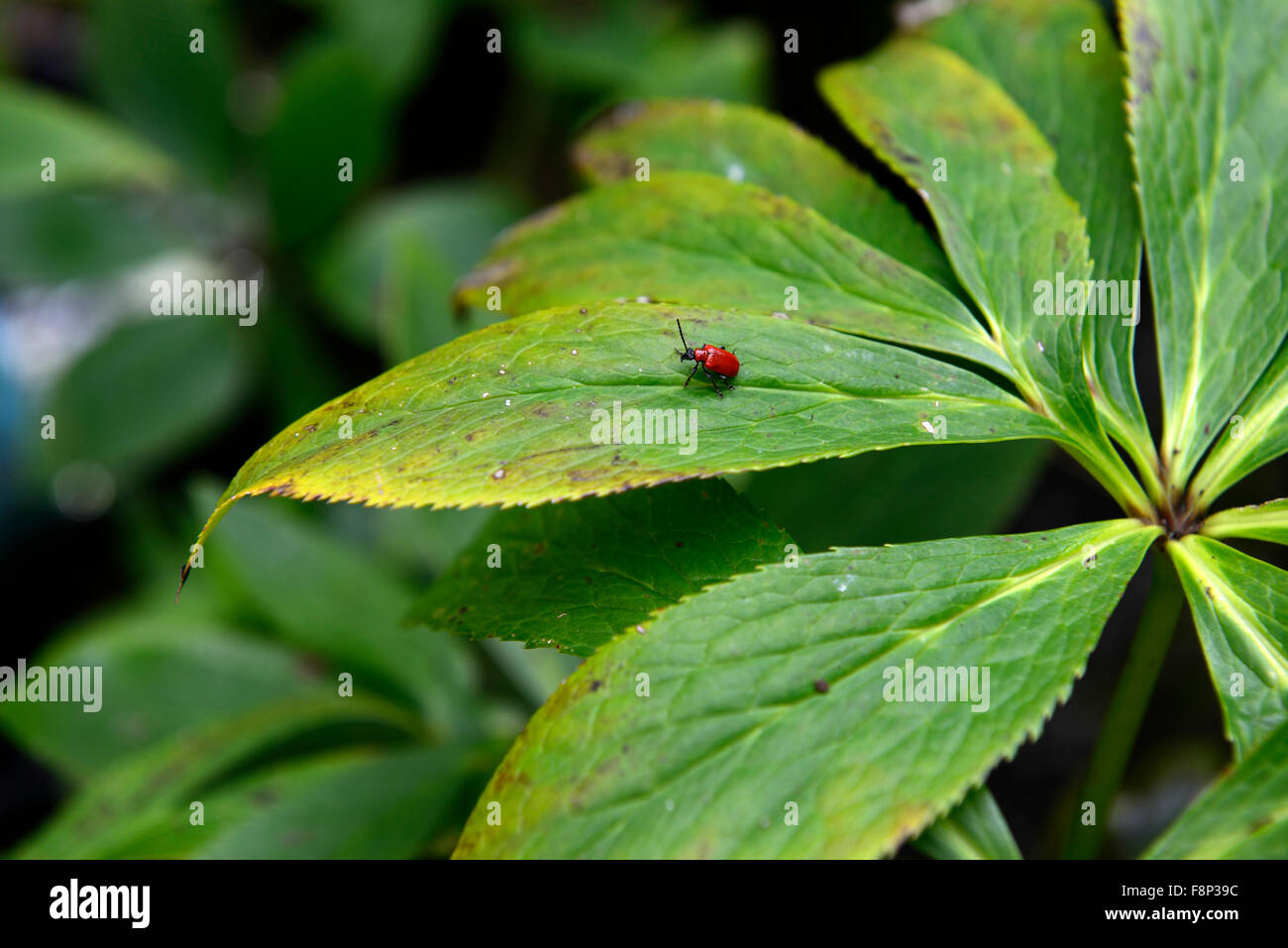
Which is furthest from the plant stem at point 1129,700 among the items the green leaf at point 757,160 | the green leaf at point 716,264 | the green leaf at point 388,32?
the green leaf at point 388,32

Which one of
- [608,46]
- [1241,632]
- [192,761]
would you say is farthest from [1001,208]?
[608,46]

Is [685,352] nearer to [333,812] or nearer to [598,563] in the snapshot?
[598,563]

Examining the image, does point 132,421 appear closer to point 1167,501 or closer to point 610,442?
point 610,442

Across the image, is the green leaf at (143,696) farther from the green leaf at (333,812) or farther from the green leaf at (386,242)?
the green leaf at (386,242)

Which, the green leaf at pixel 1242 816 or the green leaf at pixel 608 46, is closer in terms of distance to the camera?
the green leaf at pixel 1242 816

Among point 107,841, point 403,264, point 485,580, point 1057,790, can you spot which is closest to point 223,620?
point 107,841

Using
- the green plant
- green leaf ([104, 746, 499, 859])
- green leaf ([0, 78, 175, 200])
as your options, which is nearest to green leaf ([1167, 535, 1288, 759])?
the green plant
